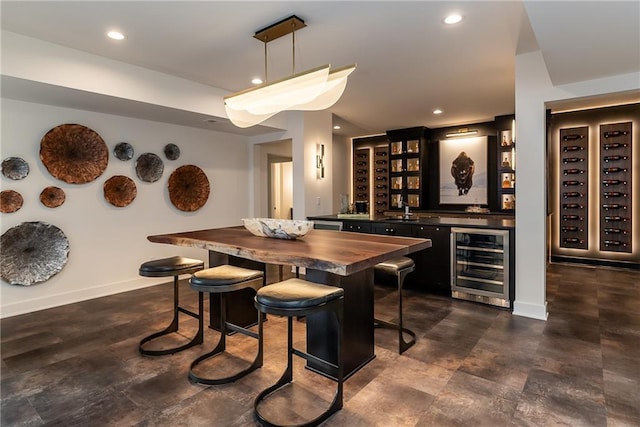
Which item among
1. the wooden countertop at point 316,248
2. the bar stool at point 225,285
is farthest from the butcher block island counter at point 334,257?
the bar stool at point 225,285

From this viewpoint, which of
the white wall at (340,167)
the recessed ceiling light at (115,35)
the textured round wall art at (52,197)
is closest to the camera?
the recessed ceiling light at (115,35)

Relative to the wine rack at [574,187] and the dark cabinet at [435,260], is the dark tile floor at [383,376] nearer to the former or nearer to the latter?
the dark cabinet at [435,260]

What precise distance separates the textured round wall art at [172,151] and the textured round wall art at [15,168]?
5.27ft

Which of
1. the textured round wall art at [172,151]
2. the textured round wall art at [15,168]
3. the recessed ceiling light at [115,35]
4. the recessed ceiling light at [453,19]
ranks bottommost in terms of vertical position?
the textured round wall art at [15,168]

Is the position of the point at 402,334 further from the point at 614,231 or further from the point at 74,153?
the point at 614,231

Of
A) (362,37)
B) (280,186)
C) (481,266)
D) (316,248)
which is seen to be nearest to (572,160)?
(481,266)

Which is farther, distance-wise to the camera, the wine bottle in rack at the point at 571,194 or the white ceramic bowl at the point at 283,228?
the wine bottle in rack at the point at 571,194

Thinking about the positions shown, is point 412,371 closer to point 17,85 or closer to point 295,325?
point 295,325

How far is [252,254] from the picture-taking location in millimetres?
2238

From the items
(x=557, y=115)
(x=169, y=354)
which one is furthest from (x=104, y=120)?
(x=557, y=115)

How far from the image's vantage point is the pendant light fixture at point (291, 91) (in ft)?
8.25

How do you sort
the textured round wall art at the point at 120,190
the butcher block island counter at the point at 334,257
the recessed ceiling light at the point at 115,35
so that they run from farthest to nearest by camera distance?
the textured round wall art at the point at 120,190 < the recessed ceiling light at the point at 115,35 < the butcher block island counter at the point at 334,257

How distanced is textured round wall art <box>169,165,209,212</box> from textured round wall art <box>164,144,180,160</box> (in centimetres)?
18

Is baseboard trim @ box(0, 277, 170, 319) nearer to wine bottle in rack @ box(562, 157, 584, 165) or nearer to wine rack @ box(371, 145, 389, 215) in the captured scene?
wine rack @ box(371, 145, 389, 215)
